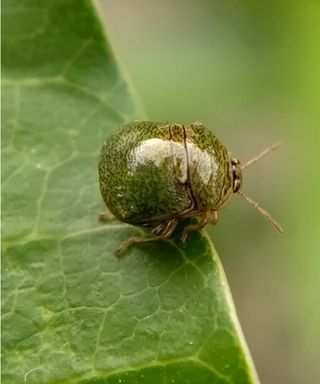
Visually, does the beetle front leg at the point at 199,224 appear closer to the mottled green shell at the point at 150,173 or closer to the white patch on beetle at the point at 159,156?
the mottled green shell at the point at 150,173

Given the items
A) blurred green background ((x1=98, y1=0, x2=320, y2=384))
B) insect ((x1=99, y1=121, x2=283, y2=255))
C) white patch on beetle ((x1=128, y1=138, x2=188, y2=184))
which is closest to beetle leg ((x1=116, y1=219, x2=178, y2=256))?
insect ((x1=99, y1=121, x2=283, y2=255))

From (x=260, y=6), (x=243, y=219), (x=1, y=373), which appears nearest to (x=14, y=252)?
(x=1, y=373)

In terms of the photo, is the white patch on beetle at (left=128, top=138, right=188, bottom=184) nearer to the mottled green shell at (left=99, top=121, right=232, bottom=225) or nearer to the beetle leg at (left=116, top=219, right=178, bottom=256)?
the mottled green shell at (left=99, top=121, right=232, bottom=225)

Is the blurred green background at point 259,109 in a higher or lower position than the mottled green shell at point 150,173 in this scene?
lower

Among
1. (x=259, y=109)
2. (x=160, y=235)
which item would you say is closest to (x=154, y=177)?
(x=160, y=235)

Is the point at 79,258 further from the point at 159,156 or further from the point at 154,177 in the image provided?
the point at 159,156

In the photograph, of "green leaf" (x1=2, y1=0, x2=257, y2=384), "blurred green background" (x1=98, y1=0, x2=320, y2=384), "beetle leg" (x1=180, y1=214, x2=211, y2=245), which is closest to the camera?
"green leaf" (x1=2, y1=0, x2=257, y2=384)

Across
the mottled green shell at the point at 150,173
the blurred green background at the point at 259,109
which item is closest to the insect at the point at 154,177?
the mottled green shell at the point at 150,173
